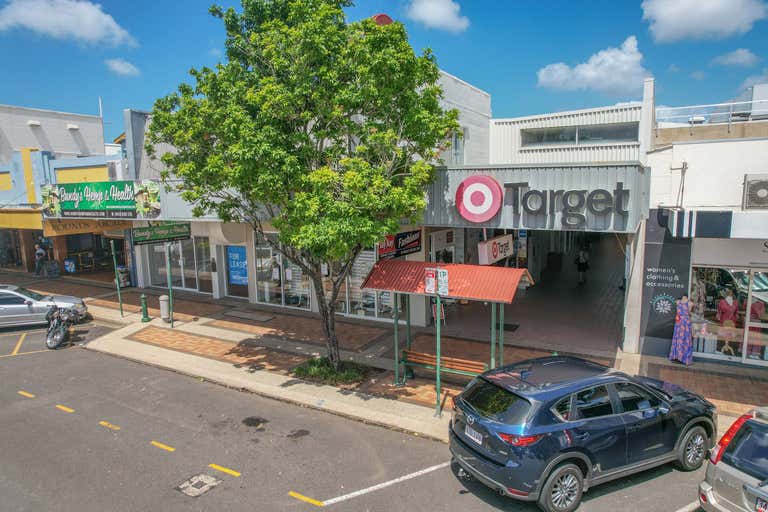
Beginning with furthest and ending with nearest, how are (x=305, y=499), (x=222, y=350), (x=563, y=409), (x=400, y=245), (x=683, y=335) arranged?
A: 1. (x=222, y=350)
2. (x=400, y=245)
3. (x=683, y=335)
4. (x=305, y=499)
5. (x=563, y=409)

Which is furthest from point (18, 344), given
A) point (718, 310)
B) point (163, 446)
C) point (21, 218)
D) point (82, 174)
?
point (718, 310)

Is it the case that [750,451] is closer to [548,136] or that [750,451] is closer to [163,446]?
[163,446]

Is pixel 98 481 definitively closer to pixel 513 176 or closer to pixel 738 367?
pixel 513 176

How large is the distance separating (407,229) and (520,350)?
4.62 m

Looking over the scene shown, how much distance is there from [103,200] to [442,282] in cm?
1642

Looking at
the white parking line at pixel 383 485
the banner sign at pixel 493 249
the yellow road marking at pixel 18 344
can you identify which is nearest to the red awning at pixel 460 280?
the banner sign at pixel 493 249

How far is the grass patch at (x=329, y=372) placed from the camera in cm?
1193

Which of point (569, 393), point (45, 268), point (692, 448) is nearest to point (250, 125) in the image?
point (569, 393)

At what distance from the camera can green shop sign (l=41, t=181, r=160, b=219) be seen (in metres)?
18.8

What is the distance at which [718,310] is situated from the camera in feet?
41.2

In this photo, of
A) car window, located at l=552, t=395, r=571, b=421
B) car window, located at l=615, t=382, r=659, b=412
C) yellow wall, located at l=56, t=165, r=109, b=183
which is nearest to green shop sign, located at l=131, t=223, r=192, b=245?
yellow wall, located at l=56, t=165, r=109, b=183

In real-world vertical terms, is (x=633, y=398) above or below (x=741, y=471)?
above

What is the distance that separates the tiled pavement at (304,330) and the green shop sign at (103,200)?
5.42 metres

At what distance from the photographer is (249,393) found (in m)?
11.7
